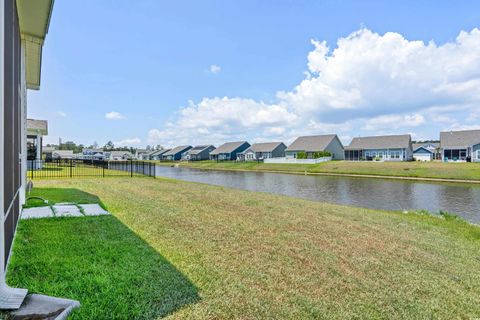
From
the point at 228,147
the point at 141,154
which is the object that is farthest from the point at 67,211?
the point at 141,154

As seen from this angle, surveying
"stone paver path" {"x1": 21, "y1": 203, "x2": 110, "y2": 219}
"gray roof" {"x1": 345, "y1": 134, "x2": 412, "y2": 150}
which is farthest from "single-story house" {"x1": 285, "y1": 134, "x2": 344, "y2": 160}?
"stone paver path" {"x1": 21, "y1": 203, "x2": 110, "y2": 219}

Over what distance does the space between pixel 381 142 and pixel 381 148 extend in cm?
134

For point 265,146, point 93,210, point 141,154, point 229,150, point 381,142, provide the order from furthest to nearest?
1. point 141,154
2. point 229,150
3. point 265,146
4. point 381,142
5. point 93,210

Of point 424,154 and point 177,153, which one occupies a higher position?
point 177,153

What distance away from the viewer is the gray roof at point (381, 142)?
45781mm

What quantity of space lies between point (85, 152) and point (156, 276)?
8977cm

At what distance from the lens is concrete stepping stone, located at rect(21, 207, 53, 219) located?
557 cm

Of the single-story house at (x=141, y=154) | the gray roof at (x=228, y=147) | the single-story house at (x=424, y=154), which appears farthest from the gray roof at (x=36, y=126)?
the single-story house at (x=141, y=154)

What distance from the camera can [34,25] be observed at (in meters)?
6.06

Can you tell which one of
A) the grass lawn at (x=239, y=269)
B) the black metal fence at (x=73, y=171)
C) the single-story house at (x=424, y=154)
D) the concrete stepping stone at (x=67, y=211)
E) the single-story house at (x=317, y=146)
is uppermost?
the single-story house at (x=317, y=146)

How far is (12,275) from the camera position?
3002mm

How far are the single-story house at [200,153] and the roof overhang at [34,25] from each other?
67.3 metres

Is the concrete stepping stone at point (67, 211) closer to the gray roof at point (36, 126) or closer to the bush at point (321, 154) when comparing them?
the gray roof at point (36, 126)

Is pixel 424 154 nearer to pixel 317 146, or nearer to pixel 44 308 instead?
pixel 317 146
